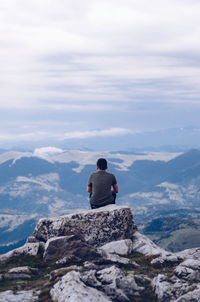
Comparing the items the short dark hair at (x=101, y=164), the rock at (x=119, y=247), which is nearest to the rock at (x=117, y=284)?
the rock at (x=119, y=247)

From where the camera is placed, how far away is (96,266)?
2933 centimetres

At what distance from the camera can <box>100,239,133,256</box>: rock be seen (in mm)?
35594

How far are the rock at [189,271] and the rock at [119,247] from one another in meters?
7.02

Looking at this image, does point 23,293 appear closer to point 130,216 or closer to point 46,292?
point 46,292

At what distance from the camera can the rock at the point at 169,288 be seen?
25.2 m

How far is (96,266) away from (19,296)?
20.7ft

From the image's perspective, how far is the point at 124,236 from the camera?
38688 millimetres

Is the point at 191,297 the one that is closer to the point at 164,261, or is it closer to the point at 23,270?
the point at 164,261

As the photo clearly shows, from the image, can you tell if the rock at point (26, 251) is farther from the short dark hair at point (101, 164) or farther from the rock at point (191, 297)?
the rock at point (191, 297)

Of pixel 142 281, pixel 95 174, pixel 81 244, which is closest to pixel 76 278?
pixel 142 281

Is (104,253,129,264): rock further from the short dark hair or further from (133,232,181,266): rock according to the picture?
the short dark hair

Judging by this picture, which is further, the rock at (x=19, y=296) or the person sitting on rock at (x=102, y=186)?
the person sitting on rock at (x=102, y=186)

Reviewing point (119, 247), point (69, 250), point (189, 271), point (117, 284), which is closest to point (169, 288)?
point (189, 271)

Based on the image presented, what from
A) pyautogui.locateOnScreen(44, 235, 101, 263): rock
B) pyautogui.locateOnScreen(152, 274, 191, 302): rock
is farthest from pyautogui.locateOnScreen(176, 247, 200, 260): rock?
pyautogui.locateOnScreen(44, 235, 101, 263): rock
